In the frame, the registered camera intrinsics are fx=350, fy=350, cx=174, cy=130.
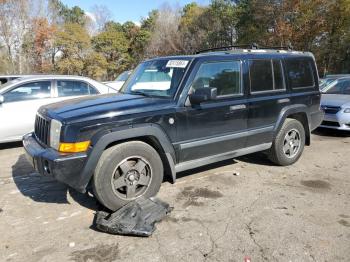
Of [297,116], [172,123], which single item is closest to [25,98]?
[172,123]

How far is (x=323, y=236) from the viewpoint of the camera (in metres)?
3.62

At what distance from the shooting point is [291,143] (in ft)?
19.7

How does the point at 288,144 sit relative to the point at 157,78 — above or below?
below

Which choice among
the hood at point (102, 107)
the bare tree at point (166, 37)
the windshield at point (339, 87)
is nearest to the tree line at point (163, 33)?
the bare tree at point (166, 37)

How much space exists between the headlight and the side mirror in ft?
5.43

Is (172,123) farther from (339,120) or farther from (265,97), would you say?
(339,120)

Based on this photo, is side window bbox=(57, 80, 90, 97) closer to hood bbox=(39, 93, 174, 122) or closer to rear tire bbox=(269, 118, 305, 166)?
hood bbox=(39, 93, 174, 122)

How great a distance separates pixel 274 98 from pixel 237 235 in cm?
256

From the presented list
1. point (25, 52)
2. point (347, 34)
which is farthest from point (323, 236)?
point (25, 52)

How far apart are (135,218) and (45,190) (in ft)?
5.84

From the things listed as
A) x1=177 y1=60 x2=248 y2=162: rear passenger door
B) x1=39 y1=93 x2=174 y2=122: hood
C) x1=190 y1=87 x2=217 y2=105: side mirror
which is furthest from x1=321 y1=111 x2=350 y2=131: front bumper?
x1=39 y1=93 x2=174 y2=122: hood

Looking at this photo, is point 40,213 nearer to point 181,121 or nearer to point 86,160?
point 86,160

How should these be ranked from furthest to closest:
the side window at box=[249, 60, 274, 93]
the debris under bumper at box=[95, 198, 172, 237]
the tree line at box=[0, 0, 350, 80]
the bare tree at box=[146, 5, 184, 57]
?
the bare tree at box=[146, 5, 184, 57], the tree line at box=[0, 0, 350, 80], the side window at box=[249, 60, 274, 93], the debris under bumper at box=[95, 198, 172, 237]

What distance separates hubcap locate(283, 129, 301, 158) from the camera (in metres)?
5.91
